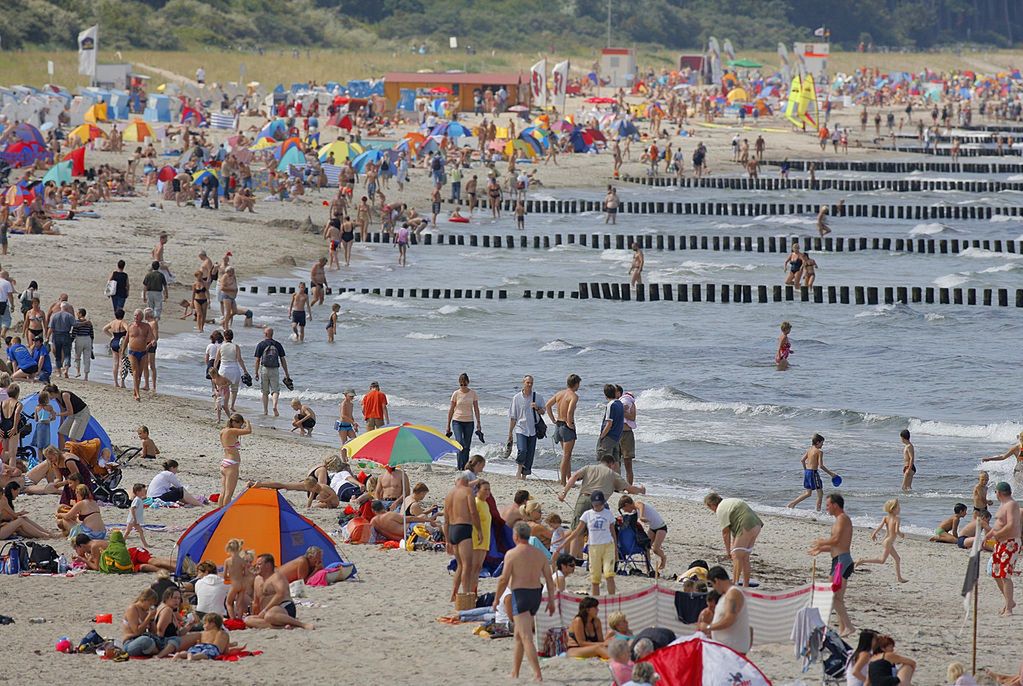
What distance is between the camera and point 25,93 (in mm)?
50281

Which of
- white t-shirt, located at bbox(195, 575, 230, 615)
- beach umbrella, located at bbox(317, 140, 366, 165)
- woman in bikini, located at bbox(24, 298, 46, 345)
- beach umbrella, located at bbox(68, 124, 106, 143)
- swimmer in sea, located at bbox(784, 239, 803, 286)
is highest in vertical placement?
beach umbrella, located at bbox(68, 124, 106, 143)

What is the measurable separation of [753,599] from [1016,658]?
1.95 meters

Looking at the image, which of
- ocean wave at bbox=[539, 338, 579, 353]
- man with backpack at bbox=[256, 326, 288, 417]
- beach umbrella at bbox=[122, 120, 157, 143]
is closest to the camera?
man with backpack at bbox=[256, 326, 288, 417]

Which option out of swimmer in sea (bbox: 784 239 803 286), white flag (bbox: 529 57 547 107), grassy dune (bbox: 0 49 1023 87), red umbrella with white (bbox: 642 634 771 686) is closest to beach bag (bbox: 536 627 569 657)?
red umbrella with white (bbox: 642 634 771 686)

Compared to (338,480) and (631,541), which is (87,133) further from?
(631,541)

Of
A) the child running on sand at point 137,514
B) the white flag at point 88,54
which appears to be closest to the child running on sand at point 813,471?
the child running on sand at point 137,514

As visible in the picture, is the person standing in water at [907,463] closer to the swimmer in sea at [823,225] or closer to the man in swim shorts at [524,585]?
the man in swim shorts at [524,585]

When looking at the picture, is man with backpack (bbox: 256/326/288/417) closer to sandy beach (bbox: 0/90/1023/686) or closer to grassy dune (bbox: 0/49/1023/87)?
sandy beach (bbox: 0/90/1023/686)

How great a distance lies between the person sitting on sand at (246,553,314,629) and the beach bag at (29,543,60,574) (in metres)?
2.14

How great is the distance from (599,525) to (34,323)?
11.1 metres

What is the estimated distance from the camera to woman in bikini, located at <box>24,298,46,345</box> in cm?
1967

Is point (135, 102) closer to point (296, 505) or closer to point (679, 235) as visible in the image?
point (679, 235)

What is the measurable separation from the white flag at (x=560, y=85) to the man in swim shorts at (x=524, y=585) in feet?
179

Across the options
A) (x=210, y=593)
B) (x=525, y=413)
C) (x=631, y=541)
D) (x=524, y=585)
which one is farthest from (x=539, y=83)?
(x=524, y=585)
